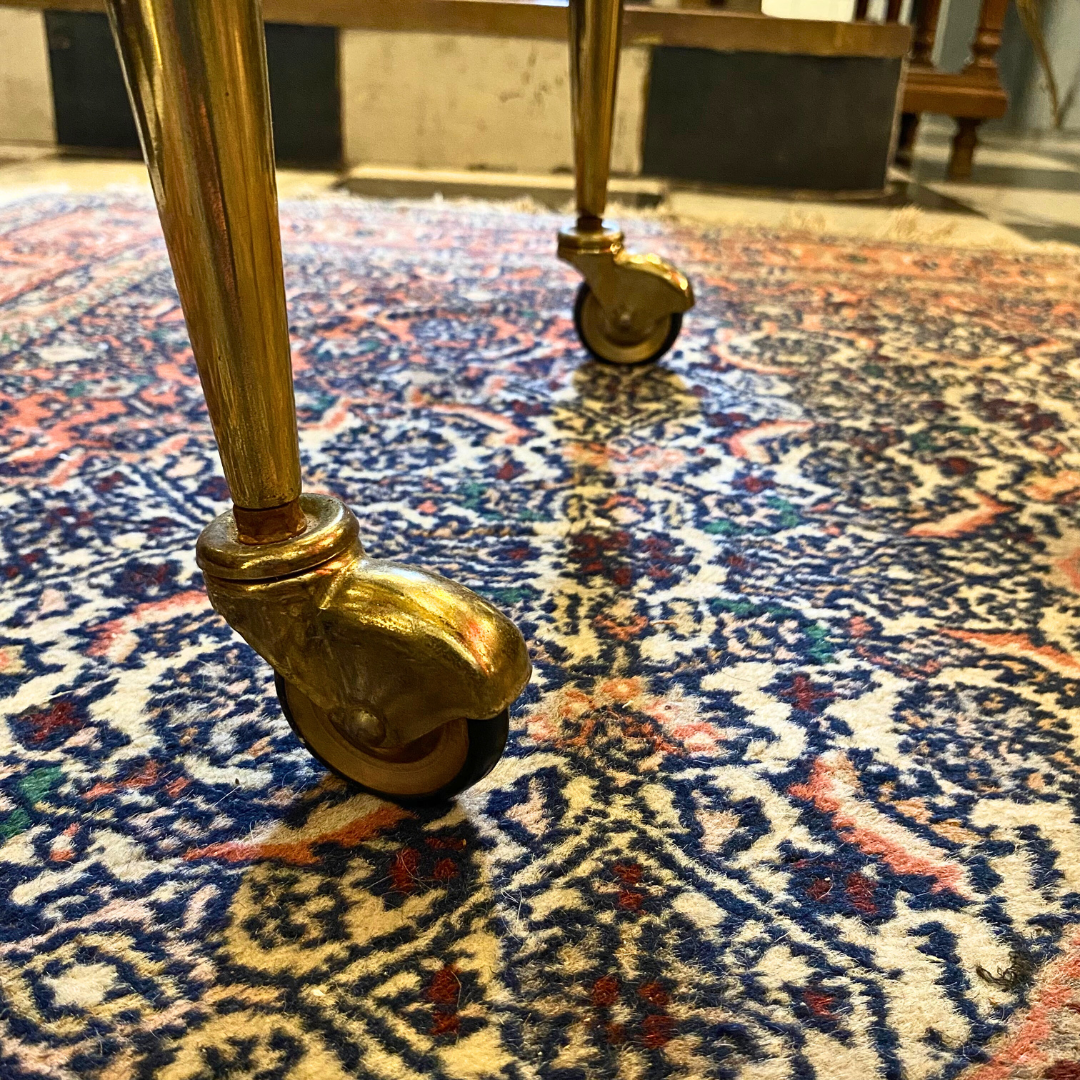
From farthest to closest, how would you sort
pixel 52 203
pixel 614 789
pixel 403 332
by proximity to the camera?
pixel 52 203 → pixel 403 332 → pixel 614 789

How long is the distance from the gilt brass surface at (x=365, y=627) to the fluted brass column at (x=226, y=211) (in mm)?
15

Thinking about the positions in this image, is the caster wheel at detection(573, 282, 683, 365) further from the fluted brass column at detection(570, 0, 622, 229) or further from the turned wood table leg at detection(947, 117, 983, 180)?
the turned wood table leg at detection(947, 117, 983, 180)

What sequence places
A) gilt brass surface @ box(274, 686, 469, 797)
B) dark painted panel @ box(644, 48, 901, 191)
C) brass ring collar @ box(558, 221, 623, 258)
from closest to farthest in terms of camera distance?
gilt brass surface @ box(274, 686, 469, 797) → brass ring collar @ box(558, 221, 623, 258) → dark painted panel @ box(644, 48, 901, 191)

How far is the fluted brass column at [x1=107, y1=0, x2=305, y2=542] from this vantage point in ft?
0.88

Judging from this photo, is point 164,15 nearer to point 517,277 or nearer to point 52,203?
point 517,277

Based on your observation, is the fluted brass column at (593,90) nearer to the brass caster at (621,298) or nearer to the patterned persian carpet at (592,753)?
the brass caster at (621,298)

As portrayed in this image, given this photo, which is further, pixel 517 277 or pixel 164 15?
pixel 517 277

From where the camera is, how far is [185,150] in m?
0.28

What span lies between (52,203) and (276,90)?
593 mm

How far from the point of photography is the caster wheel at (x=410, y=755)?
36 centimetres

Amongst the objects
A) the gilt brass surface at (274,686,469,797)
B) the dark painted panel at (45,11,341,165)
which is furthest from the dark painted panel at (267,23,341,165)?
the gilt brass surface at (274,686,469,797)

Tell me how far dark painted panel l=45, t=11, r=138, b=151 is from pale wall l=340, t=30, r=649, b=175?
42cm

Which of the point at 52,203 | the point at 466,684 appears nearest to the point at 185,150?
the point at 466,684

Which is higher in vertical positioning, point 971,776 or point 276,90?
point 276,90
